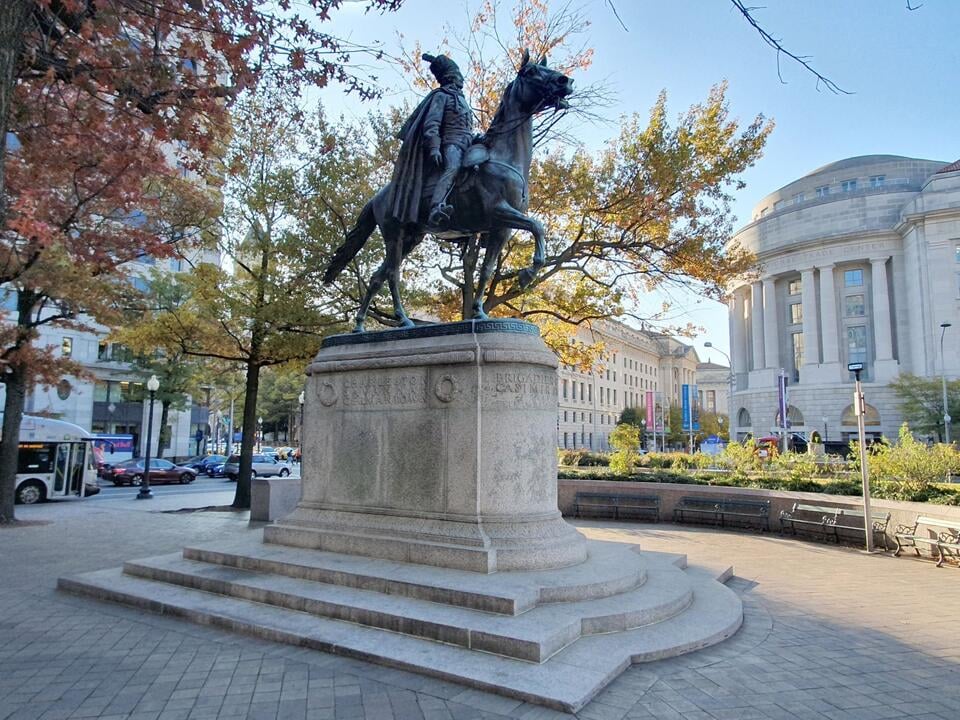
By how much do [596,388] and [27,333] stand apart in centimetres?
8222

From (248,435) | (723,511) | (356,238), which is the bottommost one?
(723,511)

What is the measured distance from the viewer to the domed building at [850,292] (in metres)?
61.4

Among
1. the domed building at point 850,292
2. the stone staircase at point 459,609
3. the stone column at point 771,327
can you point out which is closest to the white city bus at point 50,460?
the stone staircase at point 459,609

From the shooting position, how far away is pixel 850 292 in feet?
227

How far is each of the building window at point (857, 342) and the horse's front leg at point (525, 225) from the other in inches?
2873

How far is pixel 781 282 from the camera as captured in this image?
74750 mm

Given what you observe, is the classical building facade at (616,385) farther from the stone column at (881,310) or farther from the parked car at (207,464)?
the parked car at (207,464)

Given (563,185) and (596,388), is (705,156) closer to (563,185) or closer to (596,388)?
(563,185)

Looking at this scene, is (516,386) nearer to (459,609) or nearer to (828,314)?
(459,609)

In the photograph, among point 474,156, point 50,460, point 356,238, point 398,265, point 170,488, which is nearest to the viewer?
point 474,156

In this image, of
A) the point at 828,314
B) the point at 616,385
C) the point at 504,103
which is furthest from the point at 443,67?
the point at 616,385

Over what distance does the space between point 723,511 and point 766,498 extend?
1.06 metres

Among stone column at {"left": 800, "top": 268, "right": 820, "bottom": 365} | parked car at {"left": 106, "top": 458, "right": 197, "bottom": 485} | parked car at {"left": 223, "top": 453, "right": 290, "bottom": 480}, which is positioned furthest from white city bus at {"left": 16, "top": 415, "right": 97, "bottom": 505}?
stone column at {"left": 800, "top": 268, "right": 820, "bottom": 365}

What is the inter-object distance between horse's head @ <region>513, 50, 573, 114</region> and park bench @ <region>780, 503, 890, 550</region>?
34.8 feet
